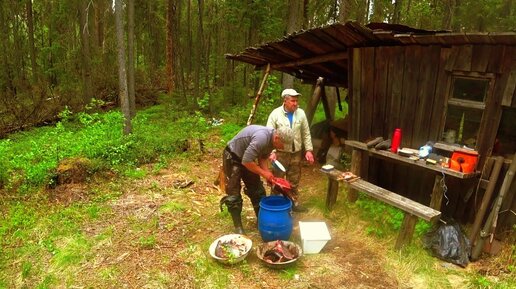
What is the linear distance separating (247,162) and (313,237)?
59.0 inches

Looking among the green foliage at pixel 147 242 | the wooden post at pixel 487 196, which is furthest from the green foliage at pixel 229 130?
the wooden post at pixel 487 196

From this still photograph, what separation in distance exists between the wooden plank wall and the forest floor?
1.24 metres

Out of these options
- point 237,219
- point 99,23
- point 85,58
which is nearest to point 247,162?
point 237,219

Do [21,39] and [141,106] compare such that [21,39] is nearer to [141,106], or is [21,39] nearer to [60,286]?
[141,106]

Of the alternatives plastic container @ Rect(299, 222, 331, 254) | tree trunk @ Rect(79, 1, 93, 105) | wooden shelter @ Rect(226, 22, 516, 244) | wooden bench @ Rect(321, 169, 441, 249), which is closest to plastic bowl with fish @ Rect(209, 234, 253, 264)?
plastic container @ Rect(299, 222, 331, 254)

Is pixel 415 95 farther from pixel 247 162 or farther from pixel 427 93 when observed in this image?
pixel 247 162

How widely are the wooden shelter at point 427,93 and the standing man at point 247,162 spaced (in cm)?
215

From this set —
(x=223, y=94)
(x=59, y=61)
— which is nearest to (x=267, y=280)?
(x=223, y=94)

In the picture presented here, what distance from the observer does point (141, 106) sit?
18062 mm

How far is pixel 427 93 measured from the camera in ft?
19.4

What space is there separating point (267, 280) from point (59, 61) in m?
20.2

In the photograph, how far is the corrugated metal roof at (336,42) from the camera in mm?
5158

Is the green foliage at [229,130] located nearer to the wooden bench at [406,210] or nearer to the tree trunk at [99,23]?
the wooden bench at [406,210]

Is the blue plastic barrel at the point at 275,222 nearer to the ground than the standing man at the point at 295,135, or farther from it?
nearer to the ground
